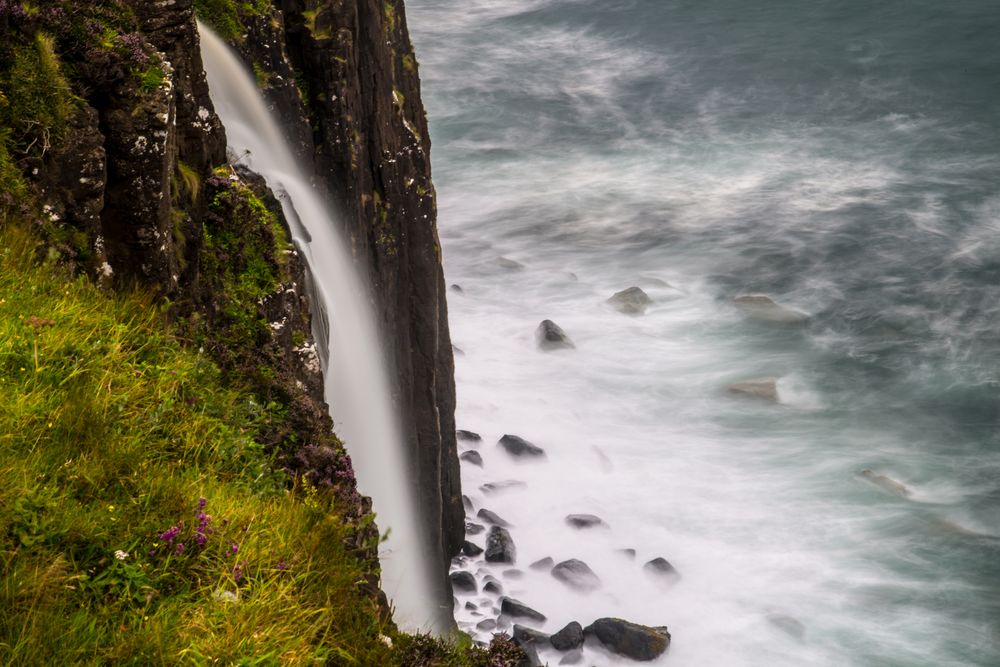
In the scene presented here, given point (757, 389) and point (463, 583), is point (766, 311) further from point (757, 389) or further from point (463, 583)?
point (463, 583)

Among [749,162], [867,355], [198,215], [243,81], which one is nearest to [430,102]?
[749,162]

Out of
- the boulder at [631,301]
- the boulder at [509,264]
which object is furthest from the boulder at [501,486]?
the boulder at [509,264]

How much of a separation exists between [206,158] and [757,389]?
73.1 ft

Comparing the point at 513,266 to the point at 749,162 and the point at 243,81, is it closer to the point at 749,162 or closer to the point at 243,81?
the point at 749,162

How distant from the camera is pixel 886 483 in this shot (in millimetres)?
25656

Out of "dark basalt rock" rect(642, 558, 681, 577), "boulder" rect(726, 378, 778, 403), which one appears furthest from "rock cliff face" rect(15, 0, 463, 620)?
"boulder" rect(726, 378, 778, 403)

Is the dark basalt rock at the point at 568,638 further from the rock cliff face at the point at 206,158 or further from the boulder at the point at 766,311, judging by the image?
the boulder at the point at 766,311

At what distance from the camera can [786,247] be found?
3841 centimetres

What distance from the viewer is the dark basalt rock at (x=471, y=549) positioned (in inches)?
852

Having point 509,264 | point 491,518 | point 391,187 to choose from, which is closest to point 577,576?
point 491,518

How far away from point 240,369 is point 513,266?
94.8 feet

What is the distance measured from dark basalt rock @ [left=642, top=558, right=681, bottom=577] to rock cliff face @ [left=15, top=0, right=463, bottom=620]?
892 centimetres

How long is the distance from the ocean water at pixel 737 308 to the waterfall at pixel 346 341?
503cm

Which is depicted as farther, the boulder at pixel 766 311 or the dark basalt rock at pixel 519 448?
the boulder at pixel 766 311
